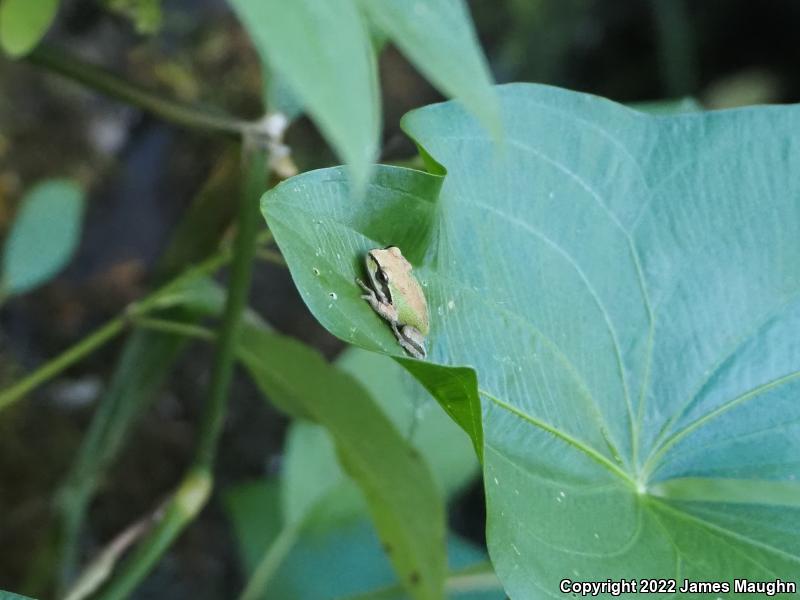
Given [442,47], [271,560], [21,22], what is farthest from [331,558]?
[442,47]

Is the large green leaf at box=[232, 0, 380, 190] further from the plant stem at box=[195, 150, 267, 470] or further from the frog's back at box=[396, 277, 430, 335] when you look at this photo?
the plant stem at box=[195, 150, 267, 470]

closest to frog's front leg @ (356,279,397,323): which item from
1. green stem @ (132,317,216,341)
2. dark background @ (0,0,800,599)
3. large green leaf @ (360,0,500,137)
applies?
large green leaf @ (360,0,500,137)

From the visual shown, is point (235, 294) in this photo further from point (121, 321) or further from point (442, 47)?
point (442, 47)

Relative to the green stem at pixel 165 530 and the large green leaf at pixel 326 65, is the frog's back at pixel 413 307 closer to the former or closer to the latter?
the large green leaf at pixel 326 65

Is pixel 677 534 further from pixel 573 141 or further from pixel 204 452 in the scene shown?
pixel 204 452

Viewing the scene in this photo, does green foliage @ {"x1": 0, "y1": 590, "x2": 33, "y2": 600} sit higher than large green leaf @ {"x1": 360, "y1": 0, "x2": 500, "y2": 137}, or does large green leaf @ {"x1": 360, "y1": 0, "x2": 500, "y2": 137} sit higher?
large green leaf @ {"x1": 360, "y1": 0, "x2": 500, "y2": 137}

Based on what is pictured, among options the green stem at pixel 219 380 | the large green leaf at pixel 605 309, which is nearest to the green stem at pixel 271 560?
the green stem at pixel 219 380
